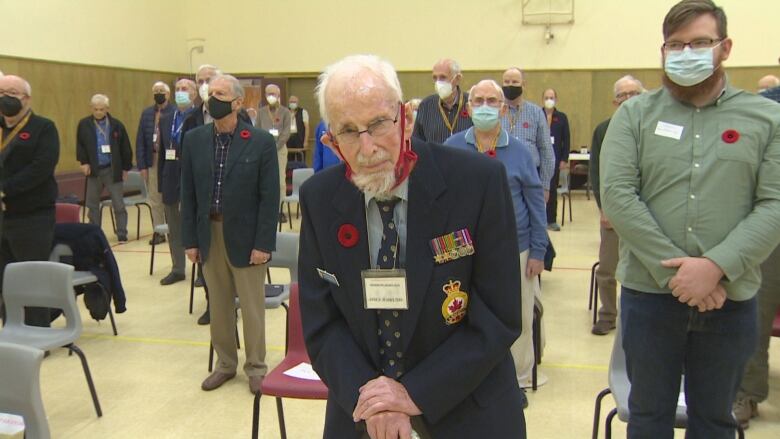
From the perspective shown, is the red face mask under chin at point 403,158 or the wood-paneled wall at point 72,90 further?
the wood-paneled wall at point 72,90

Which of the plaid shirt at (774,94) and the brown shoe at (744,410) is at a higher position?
the plaid shirt at (774,94)

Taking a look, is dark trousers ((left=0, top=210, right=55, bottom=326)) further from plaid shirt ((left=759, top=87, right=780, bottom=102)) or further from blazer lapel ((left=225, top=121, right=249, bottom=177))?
plaid shirt ((left=759, top=87, right=780, bottom=102))

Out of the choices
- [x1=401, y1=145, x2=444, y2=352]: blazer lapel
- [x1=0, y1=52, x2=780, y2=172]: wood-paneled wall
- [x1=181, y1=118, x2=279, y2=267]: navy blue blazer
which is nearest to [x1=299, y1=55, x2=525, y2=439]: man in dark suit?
[x1=401, y1=145, x2=444, y2=352]: blazer lapel

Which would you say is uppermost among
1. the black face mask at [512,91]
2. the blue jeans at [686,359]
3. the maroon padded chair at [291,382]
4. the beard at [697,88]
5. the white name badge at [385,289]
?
the black face mask at [512,91]

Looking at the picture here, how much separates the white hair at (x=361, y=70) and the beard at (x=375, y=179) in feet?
0.43

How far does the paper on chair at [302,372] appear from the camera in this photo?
284cm

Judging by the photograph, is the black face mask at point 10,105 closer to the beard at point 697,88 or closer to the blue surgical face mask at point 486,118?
the blue surgical face mask at point 486,118

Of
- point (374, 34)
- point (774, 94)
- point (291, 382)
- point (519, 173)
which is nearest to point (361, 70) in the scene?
point (291, 382)

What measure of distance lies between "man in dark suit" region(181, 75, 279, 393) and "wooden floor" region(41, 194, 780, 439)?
1.42 ft

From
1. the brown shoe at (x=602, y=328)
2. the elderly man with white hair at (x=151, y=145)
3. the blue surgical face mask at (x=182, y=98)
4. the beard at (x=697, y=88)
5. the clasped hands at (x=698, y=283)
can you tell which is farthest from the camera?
the elderly man with white hair at (x=151, y=145)

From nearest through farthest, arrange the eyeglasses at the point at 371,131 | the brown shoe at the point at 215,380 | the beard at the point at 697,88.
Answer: the eyeglasses at the point at 371,131
the beard at the point at 697,88
the brown shoe at the point at 215,380

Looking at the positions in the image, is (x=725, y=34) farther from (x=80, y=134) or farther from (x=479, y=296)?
(x=80, y=134)

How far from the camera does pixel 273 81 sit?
1328 cm

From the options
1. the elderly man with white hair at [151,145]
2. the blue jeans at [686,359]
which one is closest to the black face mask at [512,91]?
the blue jeans at [686,359]
